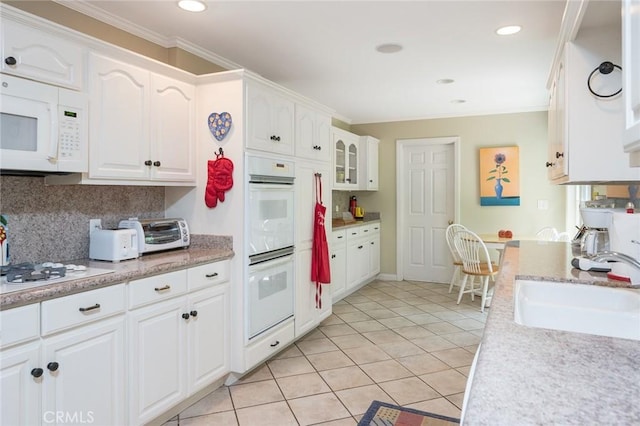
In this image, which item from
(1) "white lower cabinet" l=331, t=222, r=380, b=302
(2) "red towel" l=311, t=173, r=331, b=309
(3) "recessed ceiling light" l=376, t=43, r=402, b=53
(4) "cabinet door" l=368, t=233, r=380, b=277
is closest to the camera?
(3) "recessed ceiling light" l=376, t=43, r=402, b=53

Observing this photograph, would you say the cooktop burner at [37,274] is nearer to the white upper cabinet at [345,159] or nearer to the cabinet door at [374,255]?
the white upper cabinet at [345,159]

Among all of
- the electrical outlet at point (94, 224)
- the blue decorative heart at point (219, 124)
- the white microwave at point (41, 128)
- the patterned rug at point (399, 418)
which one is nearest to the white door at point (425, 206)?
the patterned rug at point (399, 418)

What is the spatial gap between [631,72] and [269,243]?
238cm

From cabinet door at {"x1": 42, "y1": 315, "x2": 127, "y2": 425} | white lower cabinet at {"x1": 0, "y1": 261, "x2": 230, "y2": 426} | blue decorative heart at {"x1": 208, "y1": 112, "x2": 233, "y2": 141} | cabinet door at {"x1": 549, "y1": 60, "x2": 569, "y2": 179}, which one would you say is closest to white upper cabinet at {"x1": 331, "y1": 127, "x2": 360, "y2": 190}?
blue decorative heart at {"x1": 208, "y1": 112, "x2": 233, "y2": 141}

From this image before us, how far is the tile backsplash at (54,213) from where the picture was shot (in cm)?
206

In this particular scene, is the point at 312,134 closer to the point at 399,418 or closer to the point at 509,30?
the point at 509,30

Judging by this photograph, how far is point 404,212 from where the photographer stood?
20.0 ft

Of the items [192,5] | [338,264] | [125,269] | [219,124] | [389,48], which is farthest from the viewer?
[338,264]

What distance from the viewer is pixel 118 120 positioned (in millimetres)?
2279

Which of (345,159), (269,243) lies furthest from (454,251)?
(269,243)

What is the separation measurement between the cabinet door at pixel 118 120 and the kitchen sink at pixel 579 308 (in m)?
2.11

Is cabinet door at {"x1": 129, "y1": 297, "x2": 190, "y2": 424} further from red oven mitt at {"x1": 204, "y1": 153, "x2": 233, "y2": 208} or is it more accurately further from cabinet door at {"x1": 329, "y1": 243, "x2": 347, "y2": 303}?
cabinet door at {"x1": 329, "y1": 243, "x2": 347, "y2": 303}

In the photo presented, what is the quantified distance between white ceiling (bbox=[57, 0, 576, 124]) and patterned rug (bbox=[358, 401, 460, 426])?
2423mm

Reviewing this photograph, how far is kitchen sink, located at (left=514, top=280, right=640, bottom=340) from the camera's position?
152 cm
